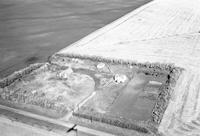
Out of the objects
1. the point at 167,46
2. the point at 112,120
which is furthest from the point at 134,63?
the point at 112,120

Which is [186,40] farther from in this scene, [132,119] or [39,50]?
[39,50]

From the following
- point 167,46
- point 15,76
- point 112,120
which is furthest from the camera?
point 167,46

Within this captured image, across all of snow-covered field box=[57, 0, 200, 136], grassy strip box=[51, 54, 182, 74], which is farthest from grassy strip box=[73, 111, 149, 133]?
grassy strip box=[51, 54, 182, 74]

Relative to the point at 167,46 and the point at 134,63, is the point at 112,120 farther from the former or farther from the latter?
the point at 167,46

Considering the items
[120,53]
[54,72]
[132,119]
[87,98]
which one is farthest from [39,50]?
[132,119]

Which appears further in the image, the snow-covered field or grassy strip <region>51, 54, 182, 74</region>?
grassy strip <region>51, 54, 182, 74</region>

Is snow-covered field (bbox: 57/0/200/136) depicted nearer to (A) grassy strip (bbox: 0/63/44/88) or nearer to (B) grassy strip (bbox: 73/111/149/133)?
(B) grassy strip (bbox: 73/111/149/133)

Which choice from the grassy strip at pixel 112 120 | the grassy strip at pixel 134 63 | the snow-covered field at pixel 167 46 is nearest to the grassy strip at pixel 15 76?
the grassy strip at pixel 134 63

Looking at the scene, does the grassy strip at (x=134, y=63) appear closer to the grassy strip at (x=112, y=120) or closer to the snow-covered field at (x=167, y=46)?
the snow-covered field at (x=167, y=46)
